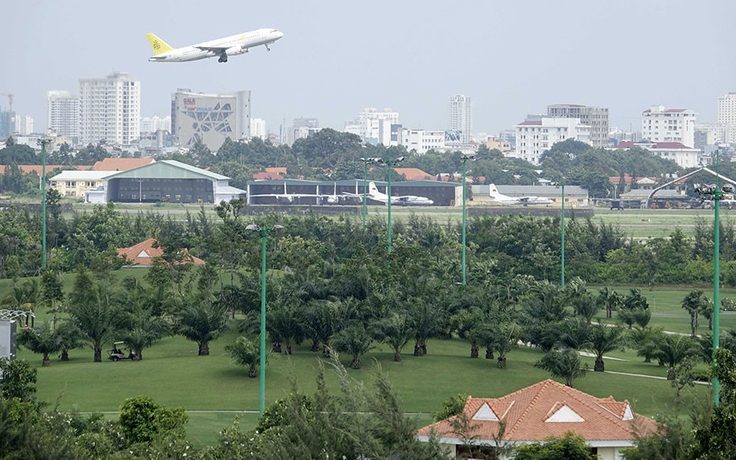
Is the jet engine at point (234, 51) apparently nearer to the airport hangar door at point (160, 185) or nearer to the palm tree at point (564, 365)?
the airport hangar door at point (160, 185)

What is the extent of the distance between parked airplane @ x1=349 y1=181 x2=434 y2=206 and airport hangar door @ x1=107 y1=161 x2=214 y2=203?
57.3ft

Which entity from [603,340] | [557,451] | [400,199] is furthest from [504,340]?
[400,199]

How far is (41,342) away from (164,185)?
298 ft

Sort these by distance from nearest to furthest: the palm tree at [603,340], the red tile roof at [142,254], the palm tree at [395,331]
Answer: the palm tree at [603,340], the palm tree at [395,331], the red tile roof at [142,254]

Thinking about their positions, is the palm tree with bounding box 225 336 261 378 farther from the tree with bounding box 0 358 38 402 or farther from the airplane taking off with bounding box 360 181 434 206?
the airplane taking off with bounding box 360 181 434 206

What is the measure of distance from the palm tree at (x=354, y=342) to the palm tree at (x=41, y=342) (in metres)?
9.17

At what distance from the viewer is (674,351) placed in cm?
3909

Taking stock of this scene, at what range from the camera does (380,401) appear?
19734 millimetres

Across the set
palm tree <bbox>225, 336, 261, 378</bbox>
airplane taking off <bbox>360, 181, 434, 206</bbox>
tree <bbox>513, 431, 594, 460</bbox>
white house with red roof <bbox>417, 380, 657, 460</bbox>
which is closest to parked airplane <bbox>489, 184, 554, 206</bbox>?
airplane taking off <bbox>360, 181, 434, 206</bbox>

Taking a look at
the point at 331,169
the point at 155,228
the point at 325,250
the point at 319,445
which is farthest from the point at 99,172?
the point at 319,445

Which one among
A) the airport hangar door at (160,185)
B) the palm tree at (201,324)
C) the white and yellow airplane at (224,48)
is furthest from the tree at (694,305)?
the airport hangar door at (160,185)

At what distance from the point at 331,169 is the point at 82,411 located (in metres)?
133

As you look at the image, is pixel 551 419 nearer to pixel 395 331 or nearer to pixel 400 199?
pixel 395 331

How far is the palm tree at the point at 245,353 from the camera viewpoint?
37844 mm
